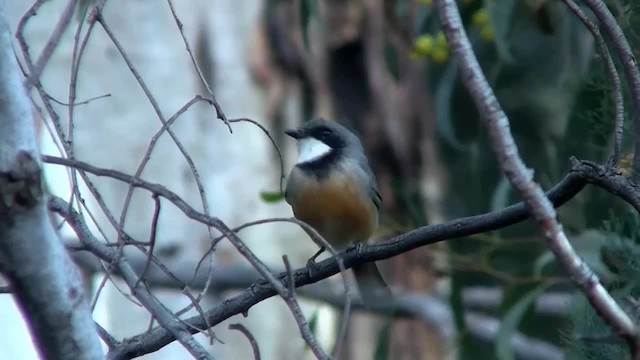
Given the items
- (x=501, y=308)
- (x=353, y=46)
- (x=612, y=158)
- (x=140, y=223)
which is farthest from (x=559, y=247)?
(x=353, y=46)

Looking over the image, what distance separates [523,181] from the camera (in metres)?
1.11

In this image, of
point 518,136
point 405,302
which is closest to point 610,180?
point 518,136

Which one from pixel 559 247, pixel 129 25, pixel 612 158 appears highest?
pixel 129 25

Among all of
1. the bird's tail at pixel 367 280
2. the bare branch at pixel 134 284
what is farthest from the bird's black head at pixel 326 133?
the bare branch at pixel 134 284

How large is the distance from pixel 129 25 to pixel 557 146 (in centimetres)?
172

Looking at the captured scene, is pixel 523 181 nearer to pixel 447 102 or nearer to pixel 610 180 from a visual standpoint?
pixel 610 180

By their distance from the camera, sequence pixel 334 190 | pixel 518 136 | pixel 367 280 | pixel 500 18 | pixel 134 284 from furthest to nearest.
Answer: pixel 518 136
pixel 367 280
pixel 500 18
pixel 334 190
pixel 134 284

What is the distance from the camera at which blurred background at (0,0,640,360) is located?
3.44 metres

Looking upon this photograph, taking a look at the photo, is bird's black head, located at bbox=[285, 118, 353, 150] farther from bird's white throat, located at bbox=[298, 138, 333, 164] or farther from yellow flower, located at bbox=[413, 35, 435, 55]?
yellow flower, located at bbox=[413, 35, 435, 55]

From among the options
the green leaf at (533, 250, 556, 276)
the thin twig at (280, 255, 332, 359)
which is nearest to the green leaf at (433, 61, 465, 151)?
the green leaf at (533, 250, 556, 276)

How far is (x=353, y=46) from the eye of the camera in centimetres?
530

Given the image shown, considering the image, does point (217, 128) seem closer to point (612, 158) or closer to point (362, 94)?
point (362, 94)

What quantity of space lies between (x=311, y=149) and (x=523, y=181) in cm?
187

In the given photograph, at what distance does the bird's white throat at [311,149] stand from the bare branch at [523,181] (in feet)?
5.79
